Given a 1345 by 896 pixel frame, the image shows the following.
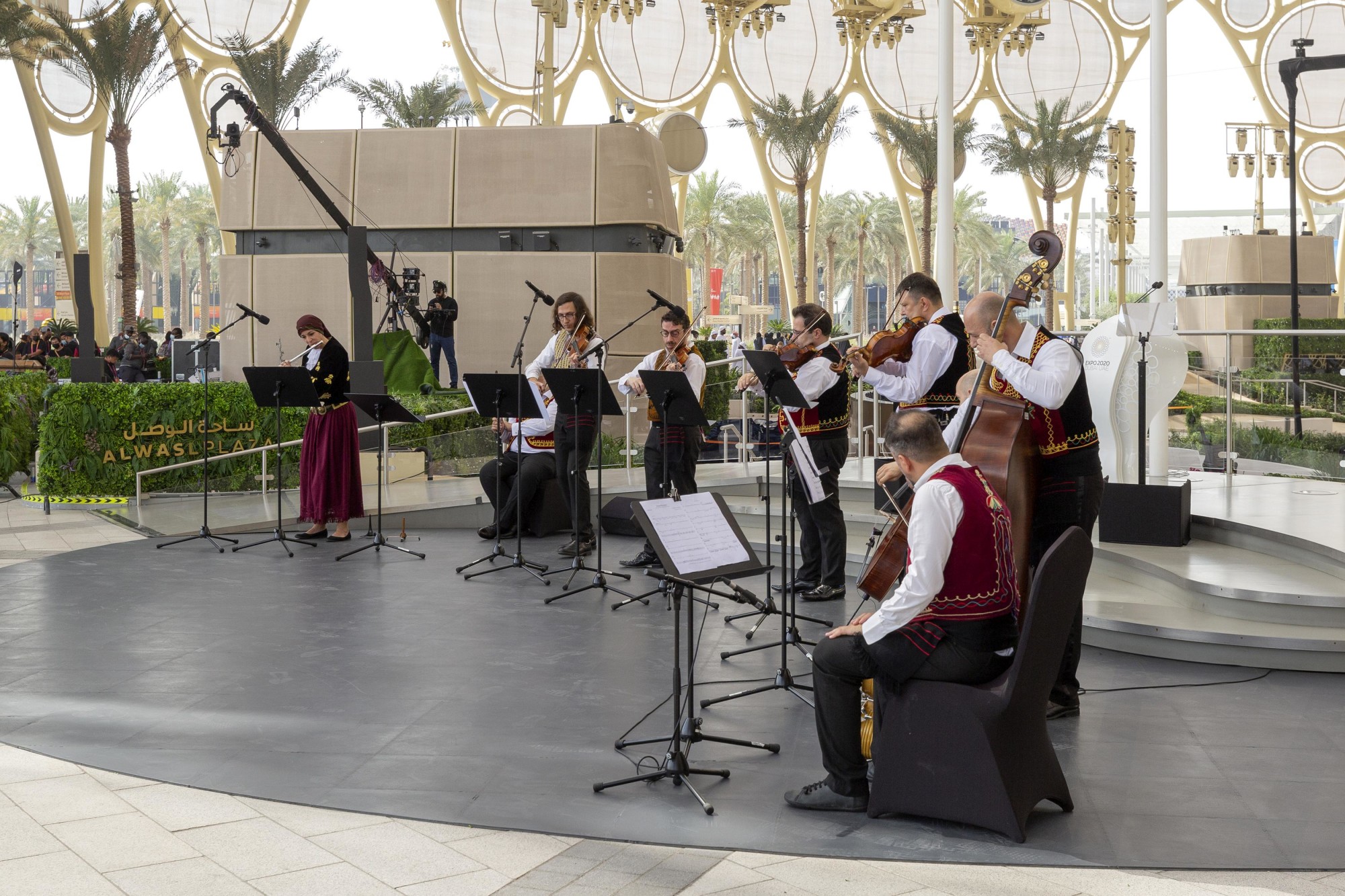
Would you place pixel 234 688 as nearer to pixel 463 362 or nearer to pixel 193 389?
pixel 193 389

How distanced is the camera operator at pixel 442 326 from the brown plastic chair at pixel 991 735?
13797mm

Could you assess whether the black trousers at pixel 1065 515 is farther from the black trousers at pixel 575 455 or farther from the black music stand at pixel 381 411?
the black music stand at pixel 381 411

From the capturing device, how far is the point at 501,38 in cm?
3972

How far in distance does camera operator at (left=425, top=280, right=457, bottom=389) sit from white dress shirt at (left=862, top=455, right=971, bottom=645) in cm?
1388

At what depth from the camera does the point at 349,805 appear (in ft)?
14.0

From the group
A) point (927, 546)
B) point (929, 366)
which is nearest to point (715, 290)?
point (929, 366)

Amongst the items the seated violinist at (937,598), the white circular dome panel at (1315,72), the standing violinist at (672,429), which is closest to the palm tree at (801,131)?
the white circular dome panel at (1315,72)

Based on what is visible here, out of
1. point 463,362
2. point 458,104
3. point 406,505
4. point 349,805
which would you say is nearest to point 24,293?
point 458,104

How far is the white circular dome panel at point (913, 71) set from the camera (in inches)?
1747

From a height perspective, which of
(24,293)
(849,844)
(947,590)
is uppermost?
(24,293)

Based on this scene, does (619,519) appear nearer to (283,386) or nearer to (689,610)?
(283,386)

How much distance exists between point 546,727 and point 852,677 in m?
1.66

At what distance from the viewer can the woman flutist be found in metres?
9.90

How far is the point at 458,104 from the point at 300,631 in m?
35.6
